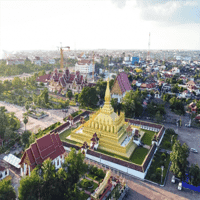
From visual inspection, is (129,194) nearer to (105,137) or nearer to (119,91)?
(105,137)

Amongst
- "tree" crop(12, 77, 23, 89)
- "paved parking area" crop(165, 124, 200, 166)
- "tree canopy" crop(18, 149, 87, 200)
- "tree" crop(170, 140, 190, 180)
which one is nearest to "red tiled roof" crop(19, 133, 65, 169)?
"tree canopy" crop(18, 149, 87, 200)

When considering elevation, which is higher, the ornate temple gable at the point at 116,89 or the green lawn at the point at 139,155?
the ornate temple gable at the point at 116,89

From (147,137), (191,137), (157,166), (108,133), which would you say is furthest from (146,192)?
(191,137)

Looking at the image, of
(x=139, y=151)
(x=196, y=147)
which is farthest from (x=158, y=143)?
(x=196, y=147)

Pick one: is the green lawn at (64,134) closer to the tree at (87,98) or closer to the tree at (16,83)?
the tree at (87,98)

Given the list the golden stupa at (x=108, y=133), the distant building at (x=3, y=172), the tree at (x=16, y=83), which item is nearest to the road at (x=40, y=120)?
the golden stupa at (x=108, y=133)

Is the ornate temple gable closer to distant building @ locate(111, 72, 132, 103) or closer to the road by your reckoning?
distant building @ locate(111, 72, 132, 103)

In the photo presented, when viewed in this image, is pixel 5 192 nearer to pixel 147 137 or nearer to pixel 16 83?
pixel 147 137
